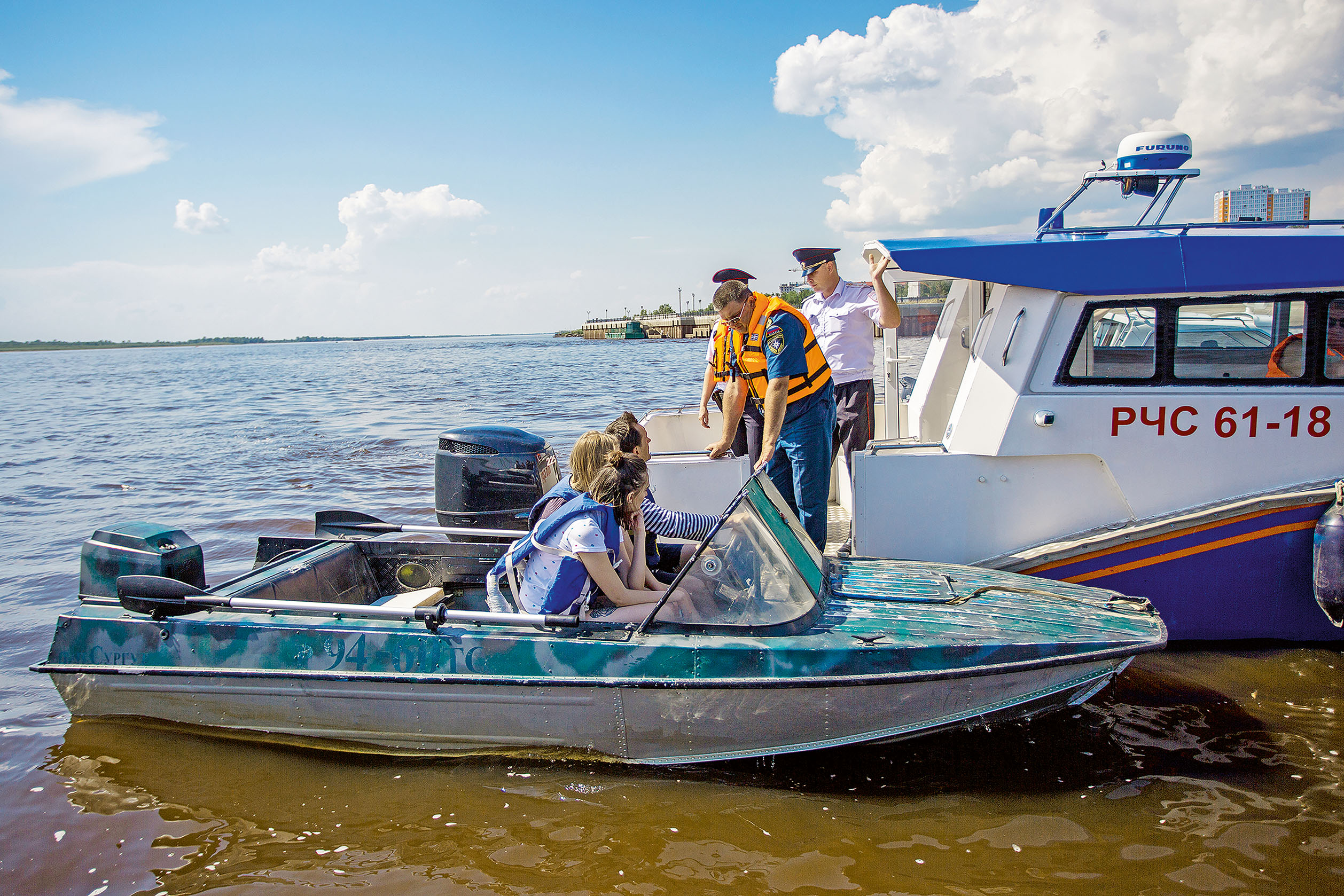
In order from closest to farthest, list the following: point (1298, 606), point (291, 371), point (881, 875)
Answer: point (881, 875) < point (1298, 606) < point (291, 371)

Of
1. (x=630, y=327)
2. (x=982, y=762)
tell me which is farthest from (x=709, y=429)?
(x=630, y=327)

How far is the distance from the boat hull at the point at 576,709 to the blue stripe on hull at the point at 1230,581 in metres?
1.13

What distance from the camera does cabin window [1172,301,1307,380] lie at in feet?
14.2

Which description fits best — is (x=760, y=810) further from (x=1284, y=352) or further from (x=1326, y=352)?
(x=1326, y=352)

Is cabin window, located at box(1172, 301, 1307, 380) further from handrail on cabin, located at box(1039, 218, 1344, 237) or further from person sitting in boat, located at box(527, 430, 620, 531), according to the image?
person sitting in boat, located at box(527, 430, 620, 531)

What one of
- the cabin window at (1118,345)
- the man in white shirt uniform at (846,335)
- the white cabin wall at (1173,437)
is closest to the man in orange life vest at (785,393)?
the man in white shirt uniform at (846,335)

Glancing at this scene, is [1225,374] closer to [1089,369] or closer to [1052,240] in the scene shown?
[1089,369]

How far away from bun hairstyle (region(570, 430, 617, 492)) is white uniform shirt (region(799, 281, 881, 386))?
2.34 m

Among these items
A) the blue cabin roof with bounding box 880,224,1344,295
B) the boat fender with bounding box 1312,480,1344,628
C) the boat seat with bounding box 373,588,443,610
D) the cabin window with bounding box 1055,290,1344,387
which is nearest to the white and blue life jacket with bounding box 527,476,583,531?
the boat seat with bounding box 373,588,443,610

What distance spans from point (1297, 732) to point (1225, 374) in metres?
1.80

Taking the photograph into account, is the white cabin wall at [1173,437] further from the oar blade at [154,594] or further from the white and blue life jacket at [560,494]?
the oar blade at [154,594]

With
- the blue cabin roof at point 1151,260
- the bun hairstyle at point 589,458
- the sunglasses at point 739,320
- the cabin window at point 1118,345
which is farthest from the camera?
the sunglasses at point 739,320

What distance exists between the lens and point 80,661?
3.89 metres

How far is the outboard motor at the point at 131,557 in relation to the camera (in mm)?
3975
